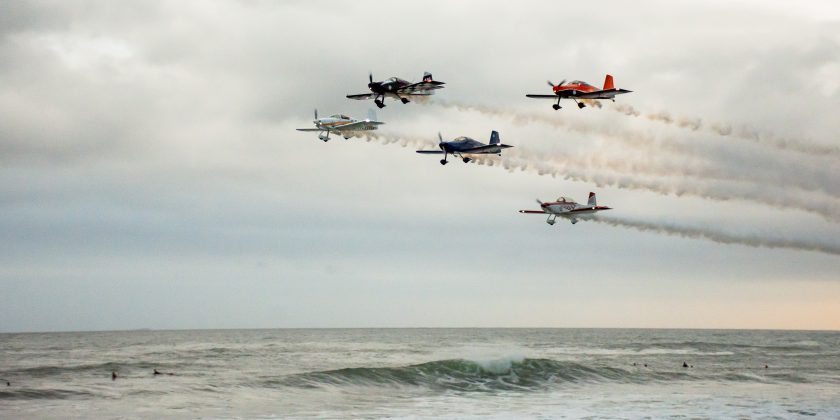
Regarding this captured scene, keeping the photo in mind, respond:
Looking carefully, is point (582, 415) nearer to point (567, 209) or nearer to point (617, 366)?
point (567, 209)

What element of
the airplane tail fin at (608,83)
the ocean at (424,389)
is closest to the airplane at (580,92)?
the airplane tail fin at (608,83)

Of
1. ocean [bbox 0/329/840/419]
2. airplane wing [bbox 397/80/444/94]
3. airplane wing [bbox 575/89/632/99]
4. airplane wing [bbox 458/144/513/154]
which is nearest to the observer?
ocean [bbox 0/329/840/419]

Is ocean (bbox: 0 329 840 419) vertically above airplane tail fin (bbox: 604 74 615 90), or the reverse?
airplane tail fin (bbox: 604 74 615 90)

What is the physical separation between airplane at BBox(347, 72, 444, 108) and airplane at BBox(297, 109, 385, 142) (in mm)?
6331

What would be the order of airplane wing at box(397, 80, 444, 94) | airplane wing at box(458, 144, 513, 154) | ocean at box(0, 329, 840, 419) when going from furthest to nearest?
airplane wing at box(458, 144, 513, 154) → airplane wing at box(397, 80, 444, 94) → ocean at box(0, 329, 840, 419)

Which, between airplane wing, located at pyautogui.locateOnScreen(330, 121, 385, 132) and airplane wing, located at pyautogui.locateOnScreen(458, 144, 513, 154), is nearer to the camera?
airplane wing, located at pyautogui.locateOnScreen(458, 144, 513, 154)

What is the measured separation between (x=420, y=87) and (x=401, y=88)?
5.18 feet

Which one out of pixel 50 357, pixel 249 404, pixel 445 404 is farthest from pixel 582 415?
pixel 50 357

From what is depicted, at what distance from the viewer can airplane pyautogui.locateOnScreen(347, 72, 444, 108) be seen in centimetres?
6625

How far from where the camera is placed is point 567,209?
7400cm

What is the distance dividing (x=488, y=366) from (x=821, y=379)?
31.6m

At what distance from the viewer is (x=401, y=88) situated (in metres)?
67.1

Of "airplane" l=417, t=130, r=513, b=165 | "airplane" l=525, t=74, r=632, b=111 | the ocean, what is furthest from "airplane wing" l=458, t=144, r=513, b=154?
the ocean

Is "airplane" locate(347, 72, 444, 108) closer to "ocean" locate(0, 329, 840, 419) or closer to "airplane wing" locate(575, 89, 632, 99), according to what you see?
"airplane wing" locate(575, 89, 632, 99)
